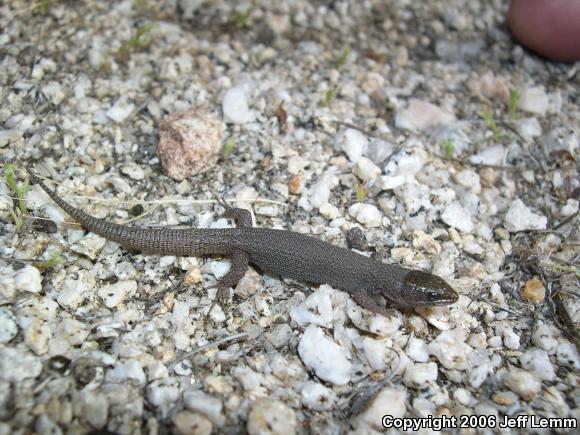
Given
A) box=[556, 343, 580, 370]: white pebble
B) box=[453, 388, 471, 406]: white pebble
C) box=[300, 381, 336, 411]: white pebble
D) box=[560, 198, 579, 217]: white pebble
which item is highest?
box=[560, 198, 579, 217]: white pebble

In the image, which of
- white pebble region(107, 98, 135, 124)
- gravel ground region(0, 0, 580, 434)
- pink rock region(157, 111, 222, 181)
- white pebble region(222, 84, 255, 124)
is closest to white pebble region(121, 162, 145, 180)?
gravel ground region(0, 0, 580, 434)

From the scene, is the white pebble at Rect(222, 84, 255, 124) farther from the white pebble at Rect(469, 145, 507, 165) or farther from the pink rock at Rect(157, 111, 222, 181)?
the white pebble at Rect(469, 145, 507, 165)

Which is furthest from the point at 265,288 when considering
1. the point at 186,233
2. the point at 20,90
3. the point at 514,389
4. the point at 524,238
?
the point at 20,90

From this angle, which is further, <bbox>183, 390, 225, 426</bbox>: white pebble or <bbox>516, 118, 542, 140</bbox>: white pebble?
<bbox>516, 118, 542, 140</bbox>: white pebble

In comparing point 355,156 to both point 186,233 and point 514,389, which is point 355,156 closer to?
point 186,233

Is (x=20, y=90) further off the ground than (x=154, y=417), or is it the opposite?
(x=20, y=90)

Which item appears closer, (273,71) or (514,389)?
(514,389)

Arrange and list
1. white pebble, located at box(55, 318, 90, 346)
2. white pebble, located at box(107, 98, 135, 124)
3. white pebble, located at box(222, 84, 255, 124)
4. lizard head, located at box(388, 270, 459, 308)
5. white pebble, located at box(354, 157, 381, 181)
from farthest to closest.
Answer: white pebble, located at box(222, 84, 255, 124) → white pebble, located at box(107, 98, 135, 124) → white pebble, located at box(354, 157, 381, 181) → lizard head, located at box(388, 270, 459, 308) → white pebble, located at box(55, 318, 90, 346)

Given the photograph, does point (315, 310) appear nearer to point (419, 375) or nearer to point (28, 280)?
point (419, 375)
